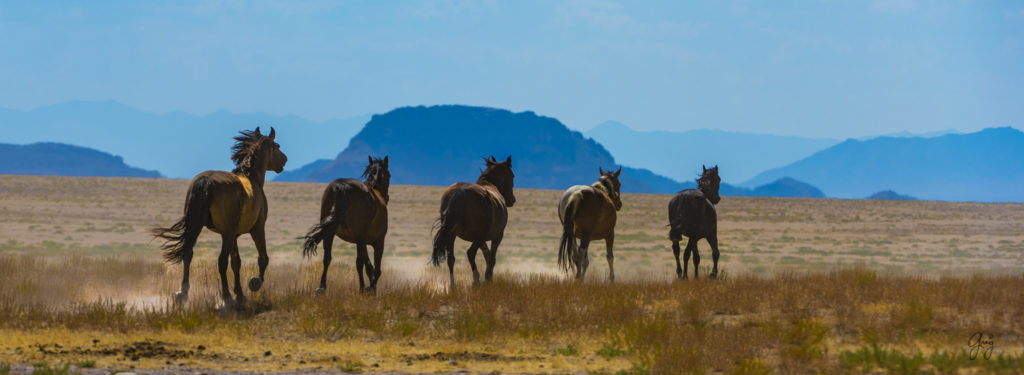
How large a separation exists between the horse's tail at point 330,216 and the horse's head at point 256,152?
109cm

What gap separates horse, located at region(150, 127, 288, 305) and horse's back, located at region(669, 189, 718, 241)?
7.15 m

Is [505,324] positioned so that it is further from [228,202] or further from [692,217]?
[692,217]

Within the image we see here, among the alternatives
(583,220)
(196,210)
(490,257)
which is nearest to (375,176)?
(490,257)

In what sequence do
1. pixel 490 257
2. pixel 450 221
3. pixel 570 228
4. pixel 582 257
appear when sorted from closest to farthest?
pixel 450 221 < pixel 490 257 < pixel 570 228 < pixel 582 257

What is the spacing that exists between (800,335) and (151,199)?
161ft

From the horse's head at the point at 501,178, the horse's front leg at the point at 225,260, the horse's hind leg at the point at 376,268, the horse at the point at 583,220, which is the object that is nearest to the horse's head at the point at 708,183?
the horse at the point at 583,220

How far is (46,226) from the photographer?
3922 centimetres

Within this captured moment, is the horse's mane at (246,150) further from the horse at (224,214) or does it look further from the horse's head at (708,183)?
the horse's head at (708,183)

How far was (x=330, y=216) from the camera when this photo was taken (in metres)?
13.9

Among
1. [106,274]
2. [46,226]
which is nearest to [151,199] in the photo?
[46,226]

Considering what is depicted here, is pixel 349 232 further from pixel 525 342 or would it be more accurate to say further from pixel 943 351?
pixel 943 351

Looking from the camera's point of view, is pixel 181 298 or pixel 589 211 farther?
pixel 589 211

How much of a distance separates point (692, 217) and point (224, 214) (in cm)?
811

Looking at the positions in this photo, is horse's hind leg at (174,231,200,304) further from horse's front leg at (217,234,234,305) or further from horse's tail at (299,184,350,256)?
horse's tail at (299,184,350,256)
